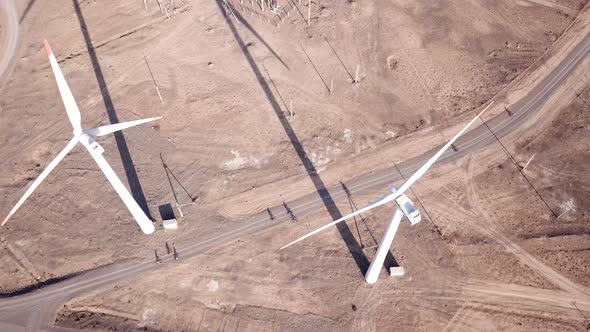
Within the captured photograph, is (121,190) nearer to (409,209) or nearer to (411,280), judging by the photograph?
(409,209)

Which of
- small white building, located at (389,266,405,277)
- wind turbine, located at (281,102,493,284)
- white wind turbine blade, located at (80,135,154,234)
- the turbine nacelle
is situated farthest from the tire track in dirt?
white wind turbine blade, located at (80,135,154,234)

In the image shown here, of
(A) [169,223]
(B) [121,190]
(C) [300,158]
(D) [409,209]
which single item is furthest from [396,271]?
(B) [121,190]

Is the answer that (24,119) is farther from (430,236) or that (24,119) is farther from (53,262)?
(430,236)

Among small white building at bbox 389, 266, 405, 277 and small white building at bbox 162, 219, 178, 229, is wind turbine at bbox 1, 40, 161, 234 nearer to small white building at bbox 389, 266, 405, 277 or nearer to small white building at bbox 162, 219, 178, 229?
small white building at bbox 162, 219, 178, 229

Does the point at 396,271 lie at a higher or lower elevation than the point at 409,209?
lower

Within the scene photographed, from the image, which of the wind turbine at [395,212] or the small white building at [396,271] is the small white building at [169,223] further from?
the small white building at [396,271]

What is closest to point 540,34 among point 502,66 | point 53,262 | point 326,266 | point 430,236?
point 502,66
